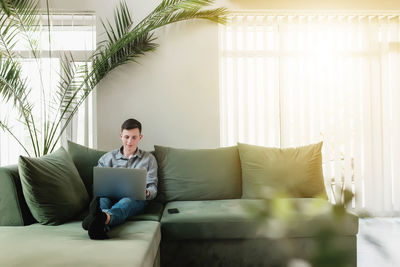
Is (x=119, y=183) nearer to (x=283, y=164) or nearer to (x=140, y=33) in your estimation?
(x=283, y=164)

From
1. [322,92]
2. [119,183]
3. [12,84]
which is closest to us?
[119,183]

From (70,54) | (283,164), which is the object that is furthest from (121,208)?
(70,54)

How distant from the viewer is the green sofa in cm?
136

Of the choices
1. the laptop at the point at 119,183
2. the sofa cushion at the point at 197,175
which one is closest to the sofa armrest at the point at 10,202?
the laptop at the point at 119,183

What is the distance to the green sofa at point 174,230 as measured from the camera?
136cm

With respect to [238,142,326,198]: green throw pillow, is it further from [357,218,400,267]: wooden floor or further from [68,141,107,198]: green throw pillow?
[68,141,107,198]: green throw pillow

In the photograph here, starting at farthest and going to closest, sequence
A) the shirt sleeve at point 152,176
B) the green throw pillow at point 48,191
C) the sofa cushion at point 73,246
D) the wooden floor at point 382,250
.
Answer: the shirt sleeve at point 152,176, the wooden floor at point 382,250, the green throw pillow at point 48,191, the sofa cushion at point 73,246

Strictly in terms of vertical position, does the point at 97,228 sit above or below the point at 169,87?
below

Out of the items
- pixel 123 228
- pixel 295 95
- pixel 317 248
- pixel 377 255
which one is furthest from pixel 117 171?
pixel 295 95

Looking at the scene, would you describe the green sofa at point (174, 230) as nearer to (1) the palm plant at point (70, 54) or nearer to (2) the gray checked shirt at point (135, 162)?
(2) the gray checked shirt at point (135, 162)

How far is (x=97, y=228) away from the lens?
155 cm

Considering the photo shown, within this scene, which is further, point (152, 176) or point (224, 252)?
point (152, 176)

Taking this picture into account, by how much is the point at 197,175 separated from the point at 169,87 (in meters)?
1.18

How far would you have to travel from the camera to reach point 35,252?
135cm
